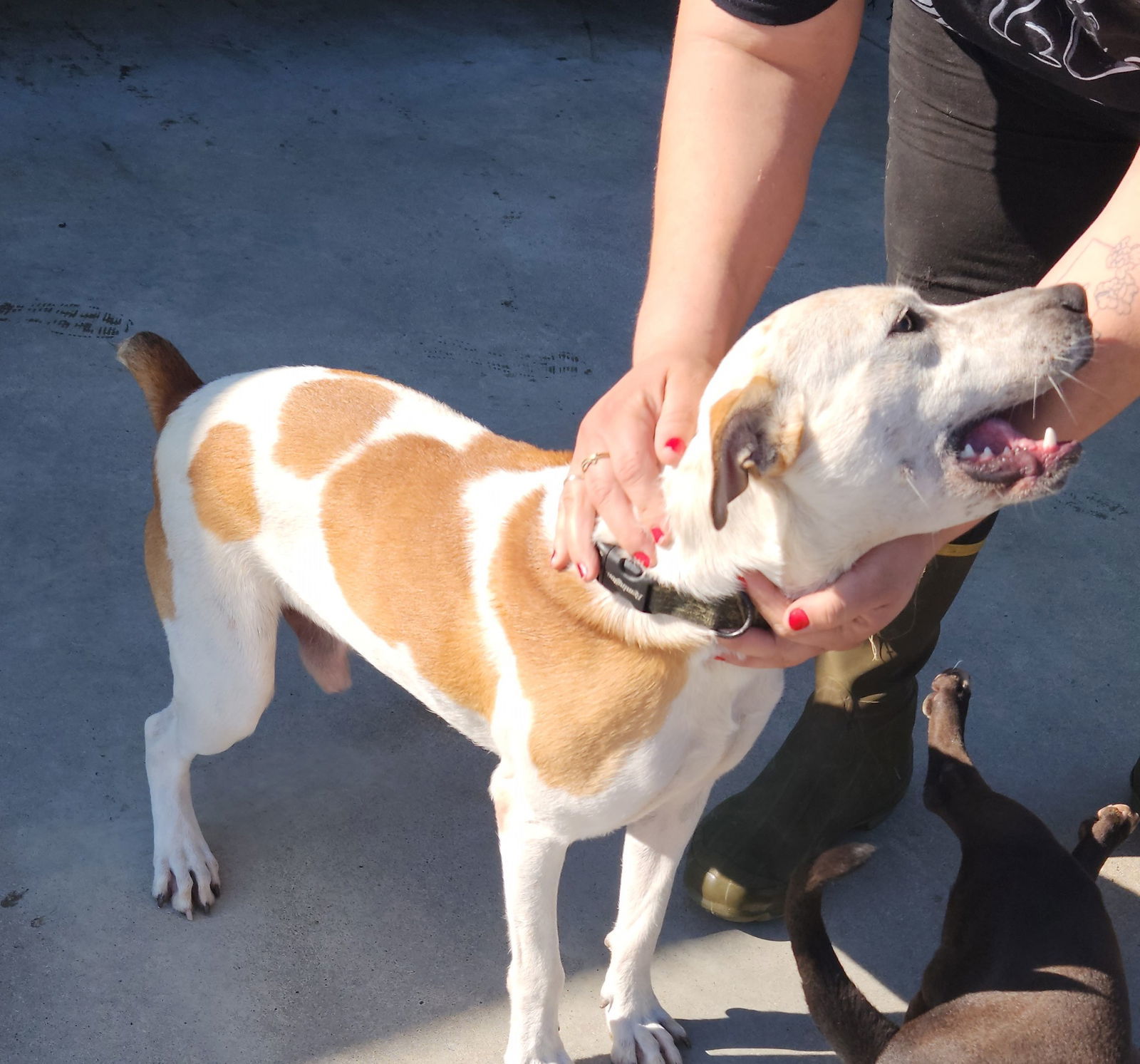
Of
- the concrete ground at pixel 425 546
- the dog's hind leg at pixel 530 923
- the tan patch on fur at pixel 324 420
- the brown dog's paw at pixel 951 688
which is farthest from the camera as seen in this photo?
the brown dog's paw at pixel 951 688

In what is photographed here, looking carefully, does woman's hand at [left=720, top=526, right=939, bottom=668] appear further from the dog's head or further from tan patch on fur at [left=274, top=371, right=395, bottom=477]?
tan patch on fur at [left=274, top=371, right=395, bottom=477]

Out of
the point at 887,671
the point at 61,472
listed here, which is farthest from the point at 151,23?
the point at 887,671

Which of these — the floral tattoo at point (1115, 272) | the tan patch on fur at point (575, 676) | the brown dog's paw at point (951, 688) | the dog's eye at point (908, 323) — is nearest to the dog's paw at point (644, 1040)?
the tan patch on fur at point (575, 676)

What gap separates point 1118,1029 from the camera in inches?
72.2

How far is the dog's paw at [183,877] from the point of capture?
235 cm

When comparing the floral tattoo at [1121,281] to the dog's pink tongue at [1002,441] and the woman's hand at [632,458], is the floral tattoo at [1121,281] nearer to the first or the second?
the dog's pink tongue at [1002,441]

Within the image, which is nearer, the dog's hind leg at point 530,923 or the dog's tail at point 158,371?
the dog's hind leg at point 530,923

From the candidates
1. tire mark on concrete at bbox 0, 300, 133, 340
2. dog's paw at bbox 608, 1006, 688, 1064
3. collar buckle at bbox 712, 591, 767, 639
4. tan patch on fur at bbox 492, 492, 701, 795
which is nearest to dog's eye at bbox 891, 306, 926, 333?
collar buckle at bbox 712, 591, 767, 639

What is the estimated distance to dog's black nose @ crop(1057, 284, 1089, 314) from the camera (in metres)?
1.59

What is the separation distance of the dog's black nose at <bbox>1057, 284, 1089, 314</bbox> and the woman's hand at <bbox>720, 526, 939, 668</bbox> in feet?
1.21

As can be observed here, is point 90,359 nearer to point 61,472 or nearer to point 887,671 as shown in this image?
point 61,472

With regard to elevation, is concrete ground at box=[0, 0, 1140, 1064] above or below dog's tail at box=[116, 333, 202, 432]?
below

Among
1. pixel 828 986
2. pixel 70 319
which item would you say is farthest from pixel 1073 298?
pixel 70 319

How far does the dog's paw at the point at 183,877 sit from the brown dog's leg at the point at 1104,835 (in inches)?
66.3
